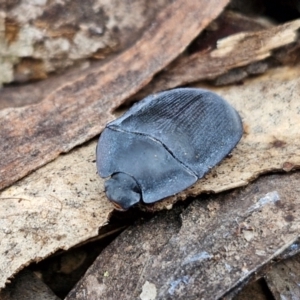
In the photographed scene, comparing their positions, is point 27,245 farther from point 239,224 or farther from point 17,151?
point 239,224

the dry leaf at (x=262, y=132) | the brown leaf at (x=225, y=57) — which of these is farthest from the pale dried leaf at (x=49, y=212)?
the brown leaf at (x=225, y=57)

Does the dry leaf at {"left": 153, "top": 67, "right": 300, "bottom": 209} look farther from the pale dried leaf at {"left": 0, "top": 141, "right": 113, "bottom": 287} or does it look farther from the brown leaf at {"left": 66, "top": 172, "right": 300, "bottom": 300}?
the pale dried leaf at {"left": 0, "top": 141, "right": 113, "bottom": 287}

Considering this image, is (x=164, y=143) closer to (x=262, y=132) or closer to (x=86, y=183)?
(x=86, y=183)

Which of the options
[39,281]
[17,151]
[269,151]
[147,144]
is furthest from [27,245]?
[269,151]

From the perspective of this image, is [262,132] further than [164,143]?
Yes

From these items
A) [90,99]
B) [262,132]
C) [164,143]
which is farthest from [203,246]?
[90,99]

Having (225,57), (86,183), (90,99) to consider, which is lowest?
(86,183)

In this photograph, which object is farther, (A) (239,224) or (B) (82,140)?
(B) (82,140)
